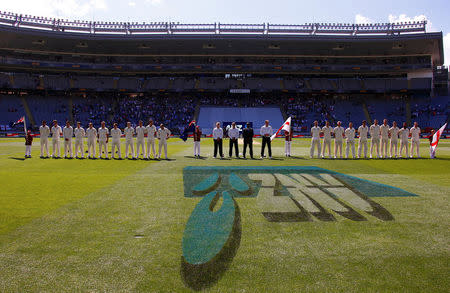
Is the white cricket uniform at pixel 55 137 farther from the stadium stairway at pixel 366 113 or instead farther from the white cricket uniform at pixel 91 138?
the stadium stairway at pixel 366 113

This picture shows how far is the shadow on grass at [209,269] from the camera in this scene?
383 cm

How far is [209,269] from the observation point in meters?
4.20

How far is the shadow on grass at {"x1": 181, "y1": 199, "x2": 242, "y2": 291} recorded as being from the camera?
3830 mm

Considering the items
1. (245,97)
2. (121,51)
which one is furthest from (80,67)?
(245,97)

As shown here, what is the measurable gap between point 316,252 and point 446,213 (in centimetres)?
413

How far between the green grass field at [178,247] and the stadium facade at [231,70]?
4305 centimetres

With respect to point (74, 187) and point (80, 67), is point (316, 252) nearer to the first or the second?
point (74, 187)

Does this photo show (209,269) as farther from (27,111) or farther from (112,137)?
(27,111)

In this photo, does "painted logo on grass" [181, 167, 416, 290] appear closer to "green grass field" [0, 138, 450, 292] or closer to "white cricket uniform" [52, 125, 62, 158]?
"green grass field" [0, 138, 450, 292]

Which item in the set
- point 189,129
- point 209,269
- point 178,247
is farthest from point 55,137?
point 209,269

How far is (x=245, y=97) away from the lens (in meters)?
56.7

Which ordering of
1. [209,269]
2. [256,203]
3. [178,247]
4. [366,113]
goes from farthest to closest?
[366,113]
[256,203]
[178,247]
[209,269]

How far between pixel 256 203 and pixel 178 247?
310cm

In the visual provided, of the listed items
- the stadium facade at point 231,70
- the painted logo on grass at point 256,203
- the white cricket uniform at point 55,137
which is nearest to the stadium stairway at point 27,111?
the stadium facade at point 231,70
